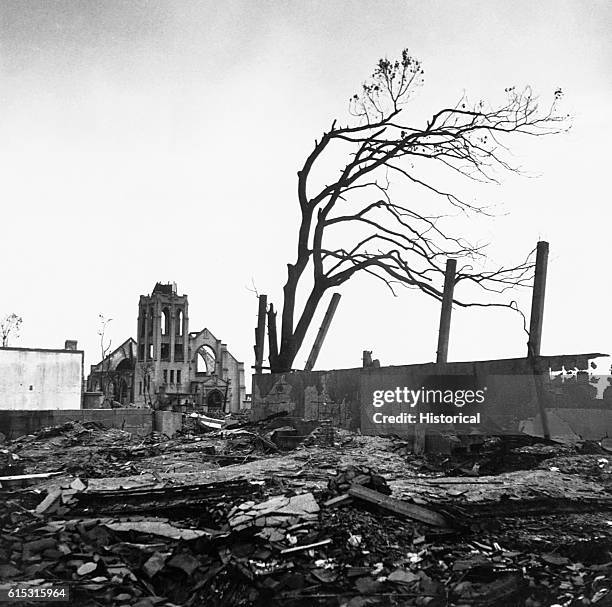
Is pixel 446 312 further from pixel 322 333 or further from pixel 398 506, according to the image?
pixel 398 506

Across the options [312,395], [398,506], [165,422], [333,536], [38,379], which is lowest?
[165,422]

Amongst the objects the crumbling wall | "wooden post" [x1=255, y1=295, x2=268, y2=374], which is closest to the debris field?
the crumbling wall

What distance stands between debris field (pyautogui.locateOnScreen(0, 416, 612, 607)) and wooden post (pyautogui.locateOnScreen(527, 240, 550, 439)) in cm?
50

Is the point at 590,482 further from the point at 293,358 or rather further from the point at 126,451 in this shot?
the point at 293,358

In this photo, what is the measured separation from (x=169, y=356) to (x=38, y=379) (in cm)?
3684

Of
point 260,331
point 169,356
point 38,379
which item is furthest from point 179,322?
point 260,331

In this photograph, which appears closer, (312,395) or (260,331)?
(312,395)

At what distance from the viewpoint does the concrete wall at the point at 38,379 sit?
30.6 m

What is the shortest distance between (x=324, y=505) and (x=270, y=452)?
5.67 metres

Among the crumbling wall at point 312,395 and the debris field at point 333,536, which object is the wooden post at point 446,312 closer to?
the crumbling wall at point 312,395

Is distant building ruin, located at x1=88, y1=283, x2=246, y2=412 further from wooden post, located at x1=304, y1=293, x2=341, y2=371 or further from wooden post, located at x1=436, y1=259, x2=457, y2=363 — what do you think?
wooden post, located at x1=436, y1=259, x2=457, y2=363

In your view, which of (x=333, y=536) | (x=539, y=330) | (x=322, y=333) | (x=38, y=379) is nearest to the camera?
(x=333, y=536)

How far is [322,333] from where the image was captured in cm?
1547

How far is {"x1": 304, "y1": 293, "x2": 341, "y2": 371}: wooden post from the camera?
50.5 feet
